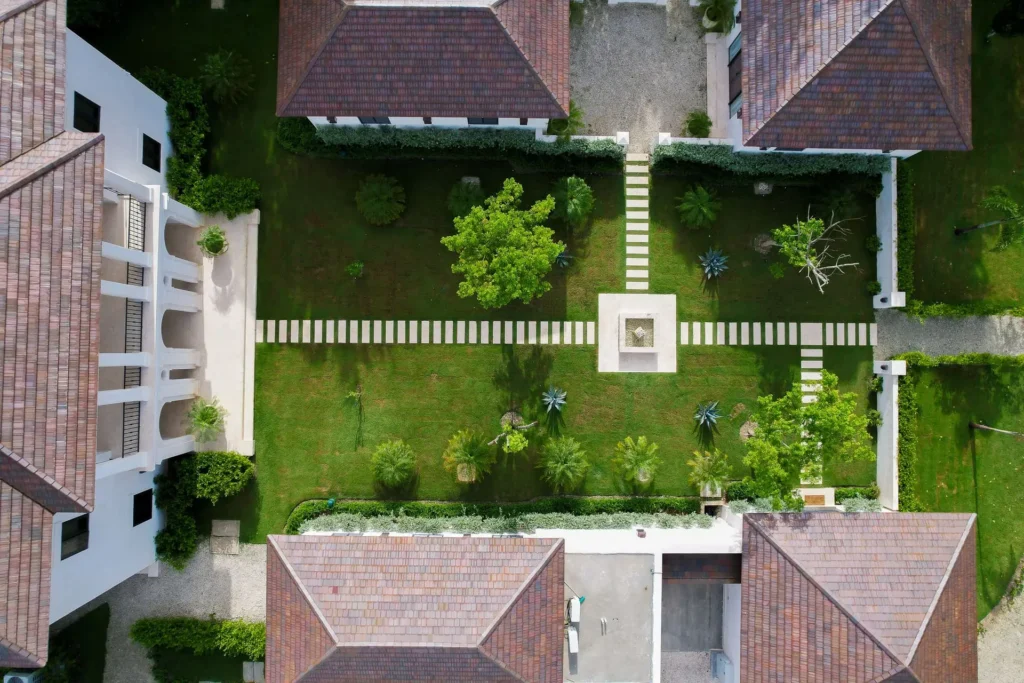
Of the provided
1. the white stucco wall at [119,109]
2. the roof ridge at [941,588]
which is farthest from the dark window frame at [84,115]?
the roof ridge at [941,588]

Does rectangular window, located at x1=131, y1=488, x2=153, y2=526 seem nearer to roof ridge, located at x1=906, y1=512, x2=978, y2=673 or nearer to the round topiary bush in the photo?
the round topiary bush

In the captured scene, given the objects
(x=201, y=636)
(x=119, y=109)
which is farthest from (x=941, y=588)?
(x=119, y=109)

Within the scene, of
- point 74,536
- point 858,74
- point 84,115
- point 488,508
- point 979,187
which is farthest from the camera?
point 979,187

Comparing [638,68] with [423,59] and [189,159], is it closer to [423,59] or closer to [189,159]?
[423,59]

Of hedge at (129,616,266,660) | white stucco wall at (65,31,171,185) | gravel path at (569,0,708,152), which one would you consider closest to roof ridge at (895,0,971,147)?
gravel path at (569,0,708,152)

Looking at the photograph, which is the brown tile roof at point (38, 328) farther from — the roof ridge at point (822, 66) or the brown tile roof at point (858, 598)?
the roof ridge at point (822, 66)

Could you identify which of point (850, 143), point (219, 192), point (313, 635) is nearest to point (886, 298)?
point (850, 143)
